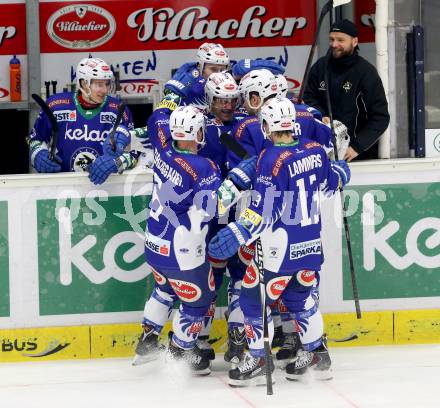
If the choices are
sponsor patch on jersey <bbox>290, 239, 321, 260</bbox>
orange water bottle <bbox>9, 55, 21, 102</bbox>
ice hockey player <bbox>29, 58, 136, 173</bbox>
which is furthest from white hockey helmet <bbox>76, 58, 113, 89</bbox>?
orange water bottle <bbox>9, 55, 21, 102</bbox>

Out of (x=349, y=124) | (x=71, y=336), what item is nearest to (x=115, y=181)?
(x=71, y=336)

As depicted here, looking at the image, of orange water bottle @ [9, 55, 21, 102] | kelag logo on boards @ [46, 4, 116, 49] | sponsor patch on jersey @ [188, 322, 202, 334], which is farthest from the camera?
kelag logo on boards @ [46, 4, 116, 49]

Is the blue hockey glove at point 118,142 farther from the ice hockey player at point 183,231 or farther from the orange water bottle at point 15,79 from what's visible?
the orange water bottle at point 15,79

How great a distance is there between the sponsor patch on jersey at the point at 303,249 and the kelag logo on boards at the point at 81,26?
4135mm

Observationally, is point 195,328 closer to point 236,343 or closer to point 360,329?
point 236,343

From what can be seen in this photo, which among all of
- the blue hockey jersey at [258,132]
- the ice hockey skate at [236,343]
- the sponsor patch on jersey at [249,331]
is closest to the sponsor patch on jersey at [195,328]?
the ice hockey skate at [236,343]

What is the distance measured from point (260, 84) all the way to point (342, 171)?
632mm

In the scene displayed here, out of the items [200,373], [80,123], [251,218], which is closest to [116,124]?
[80,123]

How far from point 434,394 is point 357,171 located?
1.60 meters

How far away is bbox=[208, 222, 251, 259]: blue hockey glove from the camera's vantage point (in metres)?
7.57

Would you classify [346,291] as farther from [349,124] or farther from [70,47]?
[70,47]

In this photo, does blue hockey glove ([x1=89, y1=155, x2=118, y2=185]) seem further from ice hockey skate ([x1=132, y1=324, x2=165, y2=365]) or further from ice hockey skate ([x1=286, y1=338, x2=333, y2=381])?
ice hockey skate ([x1=286, y1=338, x2=333, y2=381])

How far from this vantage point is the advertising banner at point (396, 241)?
28.3 ft

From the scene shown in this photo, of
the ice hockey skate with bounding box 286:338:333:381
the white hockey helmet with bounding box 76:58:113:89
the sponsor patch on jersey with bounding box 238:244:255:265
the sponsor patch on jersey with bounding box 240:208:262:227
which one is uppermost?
the white hockey helmet with bounding box 76:58:113:89
